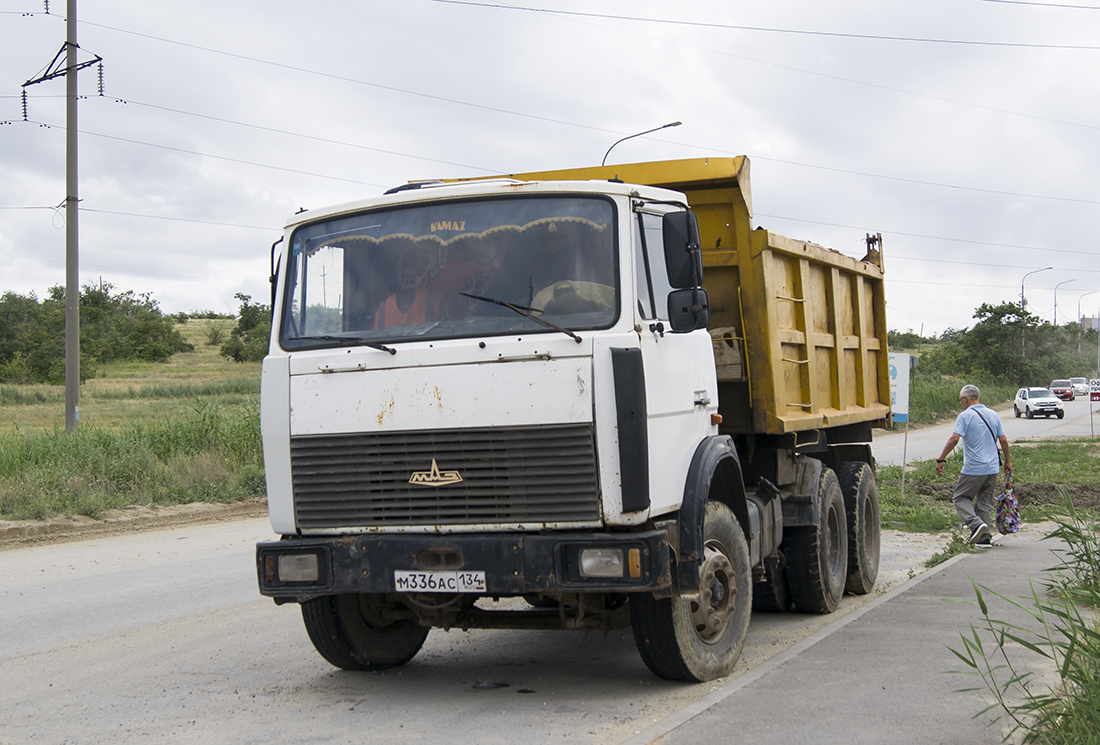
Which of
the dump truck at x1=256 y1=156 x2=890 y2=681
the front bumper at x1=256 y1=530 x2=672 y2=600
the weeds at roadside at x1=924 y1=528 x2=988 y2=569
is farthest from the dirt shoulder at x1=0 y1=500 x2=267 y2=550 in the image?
the weeds at roadside at x1=924 y1=528 x2=988 y2=569

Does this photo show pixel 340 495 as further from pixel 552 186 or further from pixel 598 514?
pixel 552 186

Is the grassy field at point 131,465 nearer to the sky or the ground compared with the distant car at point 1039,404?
nearer to the ground

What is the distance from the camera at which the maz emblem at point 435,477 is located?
203 inches

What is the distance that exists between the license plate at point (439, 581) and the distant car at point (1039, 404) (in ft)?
175

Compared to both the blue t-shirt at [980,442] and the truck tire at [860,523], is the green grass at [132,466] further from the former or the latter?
the blue t-shirt at [980,442]

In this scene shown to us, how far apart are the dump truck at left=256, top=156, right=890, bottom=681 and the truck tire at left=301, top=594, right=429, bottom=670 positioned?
16 millimetres

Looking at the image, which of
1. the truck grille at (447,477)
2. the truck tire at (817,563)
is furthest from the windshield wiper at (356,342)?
the truck tire at (817,563)

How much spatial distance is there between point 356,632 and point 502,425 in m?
1.93

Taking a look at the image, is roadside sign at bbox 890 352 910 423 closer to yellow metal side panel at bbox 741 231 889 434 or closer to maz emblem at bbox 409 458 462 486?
yellow metal side panel at bbox 741 231 889 434

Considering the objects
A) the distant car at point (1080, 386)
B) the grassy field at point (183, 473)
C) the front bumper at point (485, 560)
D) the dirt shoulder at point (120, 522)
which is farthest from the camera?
the distant car at point (1080, 386)

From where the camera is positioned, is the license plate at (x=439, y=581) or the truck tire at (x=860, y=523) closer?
the license plate at (x=439, y=581)

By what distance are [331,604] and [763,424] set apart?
314 cm

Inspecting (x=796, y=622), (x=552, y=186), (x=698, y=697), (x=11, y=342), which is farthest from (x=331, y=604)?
(x=11, y=342)

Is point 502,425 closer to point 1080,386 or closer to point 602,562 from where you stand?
point 602,562
